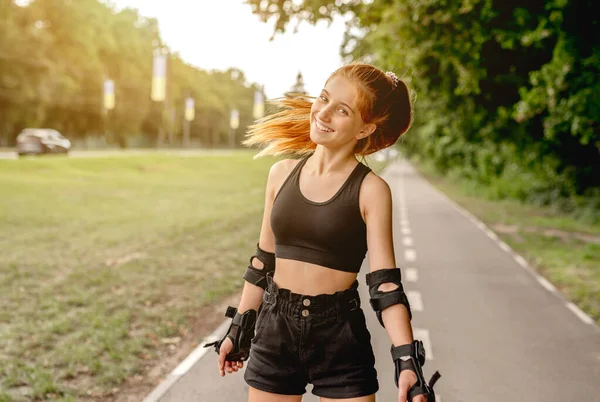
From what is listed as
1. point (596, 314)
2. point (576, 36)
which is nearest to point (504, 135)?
point (576, 36)

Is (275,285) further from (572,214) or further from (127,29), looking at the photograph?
(127,29)

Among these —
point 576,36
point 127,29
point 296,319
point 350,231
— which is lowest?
point 296,319

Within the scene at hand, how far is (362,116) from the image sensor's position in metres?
2.34

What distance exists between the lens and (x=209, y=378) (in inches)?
186

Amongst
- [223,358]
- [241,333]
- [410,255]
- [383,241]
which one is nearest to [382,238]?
[383,241]

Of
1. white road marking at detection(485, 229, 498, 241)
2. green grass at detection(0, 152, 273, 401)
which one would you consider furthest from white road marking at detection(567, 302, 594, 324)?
white road marking at detection(485, 229, 498, 241)

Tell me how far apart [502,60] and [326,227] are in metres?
11.3

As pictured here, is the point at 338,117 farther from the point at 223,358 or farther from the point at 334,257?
the point at 223,358

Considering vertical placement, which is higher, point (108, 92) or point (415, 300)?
point (108, 92)

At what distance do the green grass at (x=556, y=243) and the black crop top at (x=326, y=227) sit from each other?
5.80 m

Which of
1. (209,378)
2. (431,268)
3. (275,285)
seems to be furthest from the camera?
(431,268)

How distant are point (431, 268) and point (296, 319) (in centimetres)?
774

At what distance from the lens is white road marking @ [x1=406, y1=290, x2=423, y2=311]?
281 inches

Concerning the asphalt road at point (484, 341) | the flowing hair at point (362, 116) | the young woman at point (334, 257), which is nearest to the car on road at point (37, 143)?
the asphalt road at point (484, 341)
